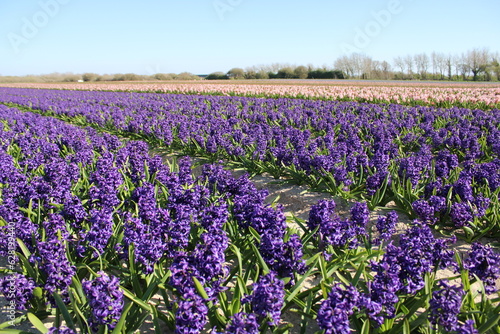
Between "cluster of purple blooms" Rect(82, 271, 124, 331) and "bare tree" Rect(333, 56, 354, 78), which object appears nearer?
"cluster of purple blooms" Rect(82, 271, 124, 331)

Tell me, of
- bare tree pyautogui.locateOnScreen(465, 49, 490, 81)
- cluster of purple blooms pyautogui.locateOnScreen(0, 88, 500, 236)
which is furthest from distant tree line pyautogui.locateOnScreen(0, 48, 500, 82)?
cluster of purple blooms pyautogui.locateOnScreen(0, 88, 500, 236)

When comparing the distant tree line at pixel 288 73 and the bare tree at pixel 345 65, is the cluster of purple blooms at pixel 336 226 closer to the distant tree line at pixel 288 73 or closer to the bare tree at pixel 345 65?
the bare tree at pixel 345 65

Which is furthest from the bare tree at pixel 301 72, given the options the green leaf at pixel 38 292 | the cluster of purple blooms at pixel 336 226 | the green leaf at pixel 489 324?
the green leaf at pixel 38 292

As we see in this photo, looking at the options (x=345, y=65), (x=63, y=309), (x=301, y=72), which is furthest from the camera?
(x=301, y=72)

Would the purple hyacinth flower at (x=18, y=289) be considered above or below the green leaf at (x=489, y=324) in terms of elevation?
above

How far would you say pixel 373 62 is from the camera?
69.9 meters

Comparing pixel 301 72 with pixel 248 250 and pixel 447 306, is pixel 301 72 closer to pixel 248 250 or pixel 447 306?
pixel 248 250

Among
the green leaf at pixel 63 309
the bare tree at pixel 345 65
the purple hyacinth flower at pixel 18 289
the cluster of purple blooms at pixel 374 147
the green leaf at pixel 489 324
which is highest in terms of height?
the bare tree at pixel 345 65

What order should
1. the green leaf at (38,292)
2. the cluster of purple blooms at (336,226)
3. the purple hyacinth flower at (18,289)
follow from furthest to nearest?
the cluster of purple blooms at (336,226) → the green leaf at (38,292) → the purple hyacinth flower at (18,289)

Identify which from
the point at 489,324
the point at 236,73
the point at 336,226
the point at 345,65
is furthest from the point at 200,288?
the point at 236,73

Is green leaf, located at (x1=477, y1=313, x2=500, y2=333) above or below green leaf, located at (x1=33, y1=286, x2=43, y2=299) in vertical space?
below

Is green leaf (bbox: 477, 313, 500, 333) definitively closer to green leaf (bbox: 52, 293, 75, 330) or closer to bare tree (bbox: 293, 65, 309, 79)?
green leaf (bbox: 52, 293, 75, 330)

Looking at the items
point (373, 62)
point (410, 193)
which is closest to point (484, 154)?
point (410, 193)

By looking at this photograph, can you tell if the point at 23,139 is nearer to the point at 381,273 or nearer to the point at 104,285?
the point at 104,285
